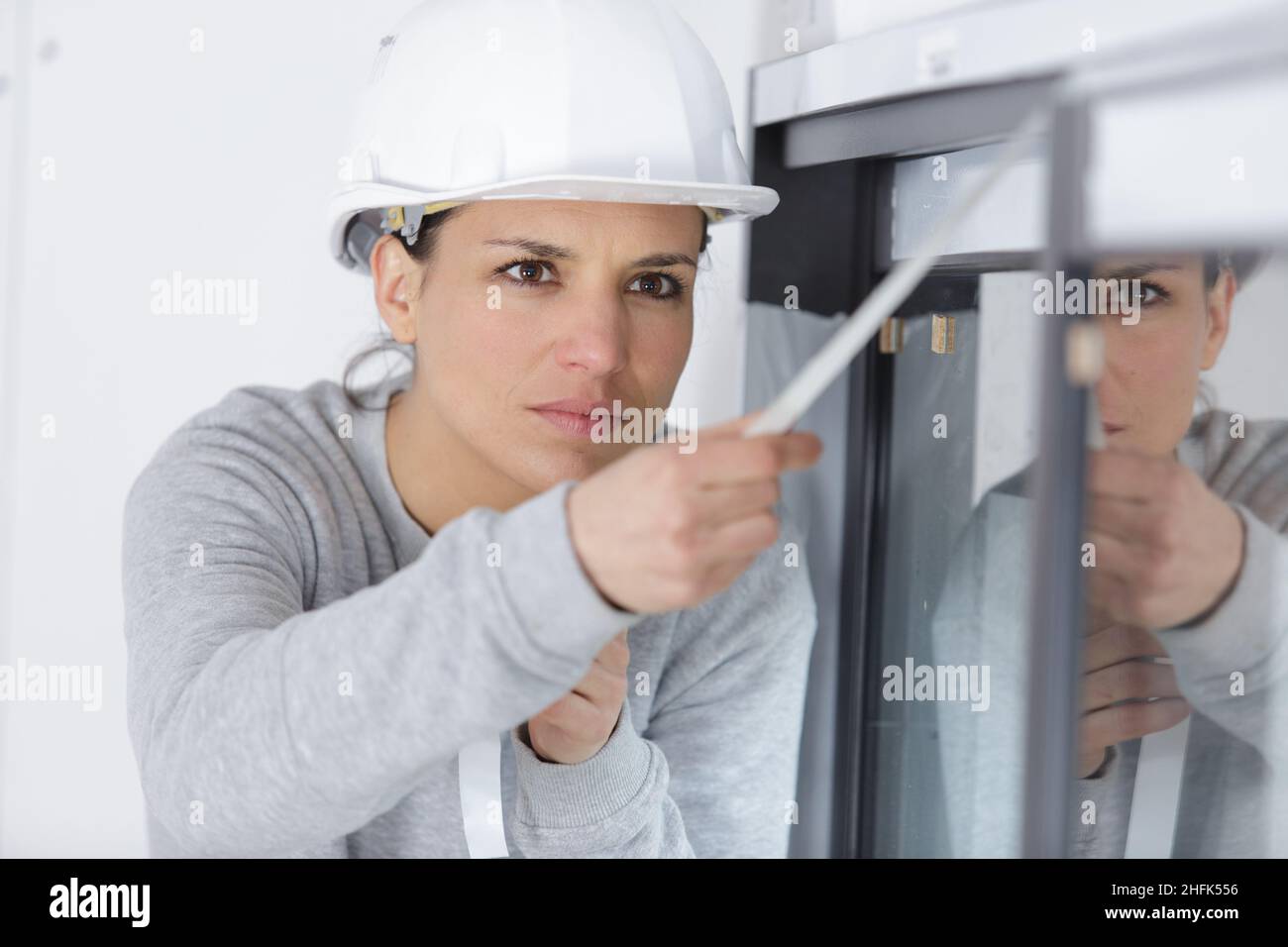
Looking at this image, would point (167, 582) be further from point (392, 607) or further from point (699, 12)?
point (699, 12)

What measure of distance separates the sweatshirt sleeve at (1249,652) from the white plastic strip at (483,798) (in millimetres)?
420

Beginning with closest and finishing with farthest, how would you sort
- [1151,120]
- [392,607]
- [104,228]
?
[392,607] → [1151,120] → [104,228]

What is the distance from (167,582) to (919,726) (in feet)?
1.81

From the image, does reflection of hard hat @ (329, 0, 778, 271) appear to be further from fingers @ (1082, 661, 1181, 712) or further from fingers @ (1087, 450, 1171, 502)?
fingers @ (1082, 661, 1181, 712)

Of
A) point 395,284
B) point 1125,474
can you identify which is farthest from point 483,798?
point 1125,474

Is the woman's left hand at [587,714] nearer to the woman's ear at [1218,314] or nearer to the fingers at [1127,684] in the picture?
the fingers at [1127,684]

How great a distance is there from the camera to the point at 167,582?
0.69 metres

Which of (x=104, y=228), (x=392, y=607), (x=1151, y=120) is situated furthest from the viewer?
(x=104, y=228)

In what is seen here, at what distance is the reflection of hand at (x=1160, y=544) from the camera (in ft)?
2.32

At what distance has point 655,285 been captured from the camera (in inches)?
30.6

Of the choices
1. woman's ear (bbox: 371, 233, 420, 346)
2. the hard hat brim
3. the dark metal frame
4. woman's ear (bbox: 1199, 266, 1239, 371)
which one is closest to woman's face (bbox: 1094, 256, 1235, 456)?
woman's ear (bbox: 1199, 266, 1239, 371)

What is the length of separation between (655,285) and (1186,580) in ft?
1.19
